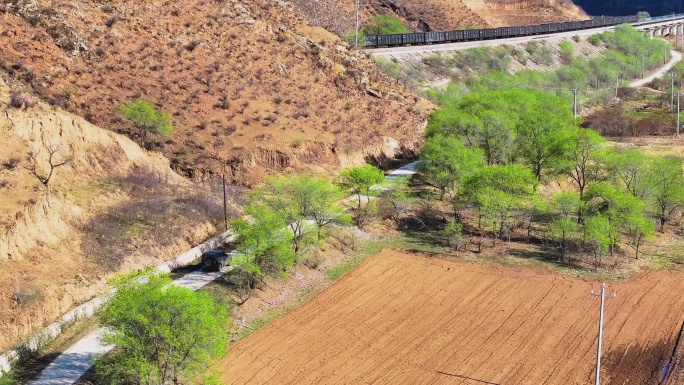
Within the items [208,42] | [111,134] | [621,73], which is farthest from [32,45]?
[621,73]

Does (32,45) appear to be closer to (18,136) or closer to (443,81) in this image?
(18,136)

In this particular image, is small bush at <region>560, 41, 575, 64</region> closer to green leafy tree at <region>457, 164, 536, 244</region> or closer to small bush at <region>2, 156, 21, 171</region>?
green leafy tree at <region>457, 164, 536, 244</region>

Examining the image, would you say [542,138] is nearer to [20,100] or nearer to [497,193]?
[497,193]

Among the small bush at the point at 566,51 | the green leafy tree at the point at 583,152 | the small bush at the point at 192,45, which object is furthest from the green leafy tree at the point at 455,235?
the small bush at the point at 566,51

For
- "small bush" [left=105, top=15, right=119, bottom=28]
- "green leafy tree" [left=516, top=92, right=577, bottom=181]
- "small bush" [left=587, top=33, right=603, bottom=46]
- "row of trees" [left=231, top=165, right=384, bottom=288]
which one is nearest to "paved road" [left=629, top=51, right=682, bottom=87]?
"small bush" [left=587, top=33, right=603, bottom=46]

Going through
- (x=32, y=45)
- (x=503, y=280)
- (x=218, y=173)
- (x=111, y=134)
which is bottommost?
(x=503, y=280)

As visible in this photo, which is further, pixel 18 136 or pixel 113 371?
pixel 18 136

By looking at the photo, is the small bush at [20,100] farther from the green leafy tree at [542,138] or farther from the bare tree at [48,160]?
the green leafy tree at [542,138]
